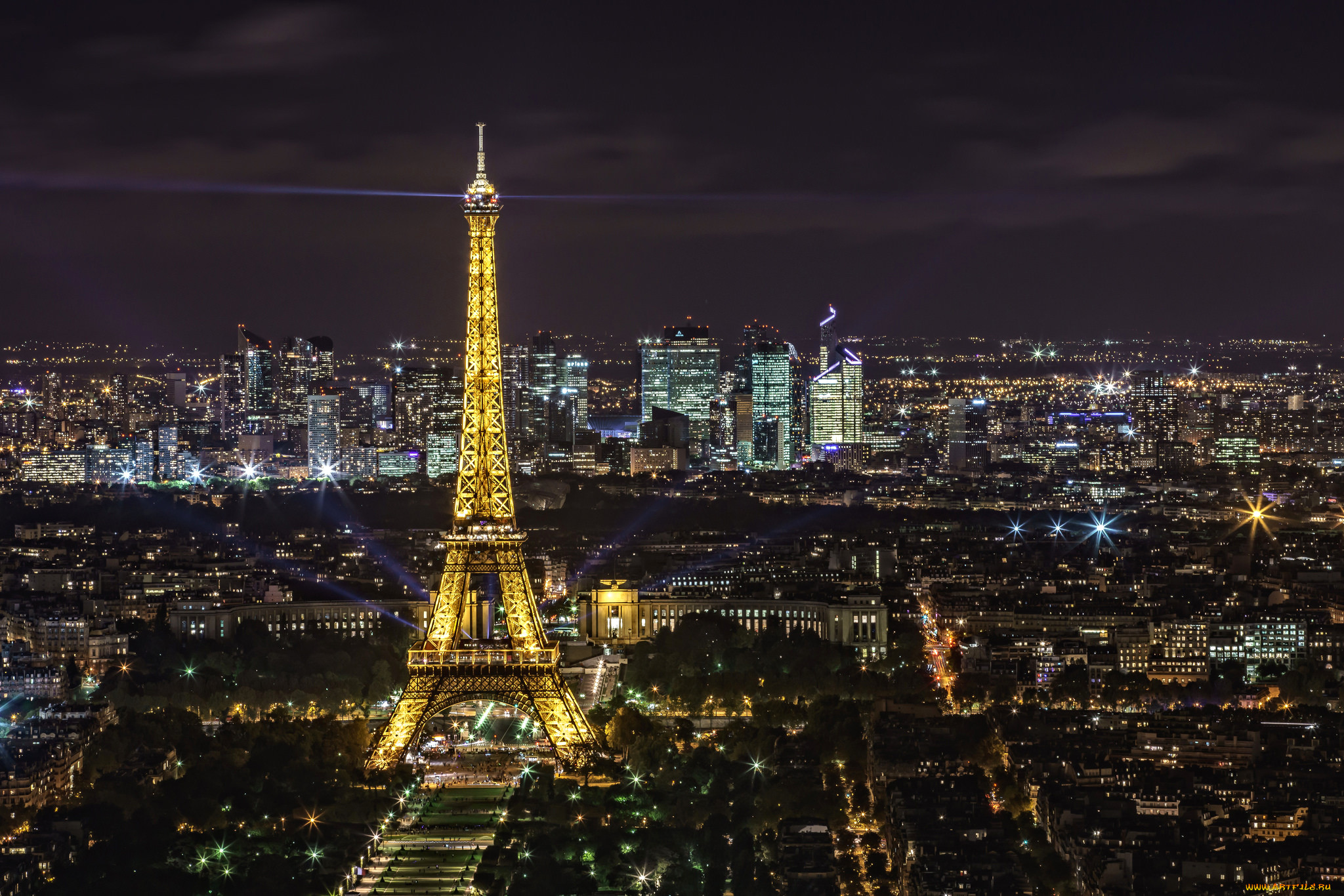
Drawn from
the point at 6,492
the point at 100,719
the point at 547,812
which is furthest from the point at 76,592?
the point at 6,492

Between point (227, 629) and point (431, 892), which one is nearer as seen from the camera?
point (431, 892)

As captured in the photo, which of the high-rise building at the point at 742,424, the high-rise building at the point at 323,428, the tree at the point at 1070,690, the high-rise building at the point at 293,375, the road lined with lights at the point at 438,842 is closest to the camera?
the road lined with lights at the point at 438,842

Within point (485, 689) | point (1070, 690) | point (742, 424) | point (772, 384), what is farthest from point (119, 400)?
point (485, 689)

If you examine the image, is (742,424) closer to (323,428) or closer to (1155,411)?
(1155,411)

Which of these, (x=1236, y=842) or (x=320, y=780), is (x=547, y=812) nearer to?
(x=320, y=780)

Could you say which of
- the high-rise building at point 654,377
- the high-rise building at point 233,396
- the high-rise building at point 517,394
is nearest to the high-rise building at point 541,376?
the high-rise building at point 517,394

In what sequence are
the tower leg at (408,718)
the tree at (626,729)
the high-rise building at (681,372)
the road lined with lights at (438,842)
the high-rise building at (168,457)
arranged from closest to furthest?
the road lined with lights at (438,842)
the tower leg at (408,718)
the tree at (626,729)
the high-rise building at (168,457)
the high-rise building at (681,372)

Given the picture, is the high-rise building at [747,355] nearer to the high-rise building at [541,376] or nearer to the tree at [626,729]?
the high-rise building at [541,376]
